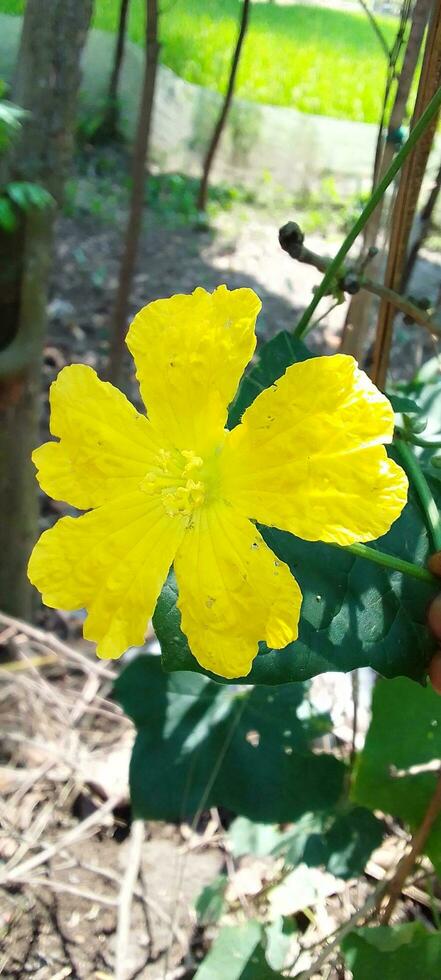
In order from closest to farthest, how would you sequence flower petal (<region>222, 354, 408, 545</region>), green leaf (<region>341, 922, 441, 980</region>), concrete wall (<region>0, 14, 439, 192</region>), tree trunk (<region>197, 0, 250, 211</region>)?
flower petal (<region>222, 354, 408, 545</region>)
green leaf (<region>341, 922, 441, 980</region>)
tree trunk (<region>197, 0, 250, 211</region>)
concrete wall (<region>0, 14, 439, 192</region>)

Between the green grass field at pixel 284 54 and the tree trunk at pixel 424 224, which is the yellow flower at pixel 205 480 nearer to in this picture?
the tree trunk at pixel 424 224

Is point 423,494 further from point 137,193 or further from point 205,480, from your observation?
point 137,193

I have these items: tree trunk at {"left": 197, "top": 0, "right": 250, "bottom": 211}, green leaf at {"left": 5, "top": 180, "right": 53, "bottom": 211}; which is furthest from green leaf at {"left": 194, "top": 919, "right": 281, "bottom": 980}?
tree trunk at {"left": 197, "top": 0, "right": 250, "bottom": 211}

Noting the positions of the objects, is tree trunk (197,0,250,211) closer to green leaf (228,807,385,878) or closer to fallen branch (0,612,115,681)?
fallen branch (0,612,115,681)

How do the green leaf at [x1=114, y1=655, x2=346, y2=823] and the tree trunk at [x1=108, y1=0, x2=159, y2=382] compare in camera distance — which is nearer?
the green leaf at [x1=114, y1=655, x2=346, y2=823]

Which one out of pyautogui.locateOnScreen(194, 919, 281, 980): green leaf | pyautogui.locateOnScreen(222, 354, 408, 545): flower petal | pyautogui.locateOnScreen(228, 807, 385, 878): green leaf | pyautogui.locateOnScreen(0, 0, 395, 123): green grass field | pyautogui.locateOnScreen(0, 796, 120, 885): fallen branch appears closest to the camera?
pyautogui.locateOnScreen(222, 354, 408, 545): flower petal

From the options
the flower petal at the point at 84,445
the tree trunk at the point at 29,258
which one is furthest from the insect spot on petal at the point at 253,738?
the tree trunk at the point at 29,258
